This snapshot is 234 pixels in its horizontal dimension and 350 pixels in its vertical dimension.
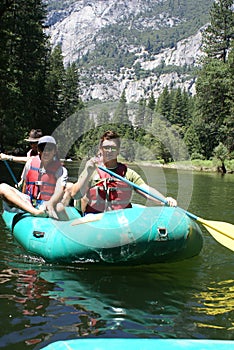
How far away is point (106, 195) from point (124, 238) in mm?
911

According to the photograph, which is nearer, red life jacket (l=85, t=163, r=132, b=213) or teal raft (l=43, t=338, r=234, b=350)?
teal raft (l=43, t=338, r=234, b=350)

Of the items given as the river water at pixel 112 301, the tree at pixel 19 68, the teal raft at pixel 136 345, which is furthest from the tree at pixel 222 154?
the teal raft at pixel 136 345

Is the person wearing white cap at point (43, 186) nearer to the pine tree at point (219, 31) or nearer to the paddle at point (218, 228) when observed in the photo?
the paddle at point (218, 228)

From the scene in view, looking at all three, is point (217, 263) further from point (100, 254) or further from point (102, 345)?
point (102, 345)

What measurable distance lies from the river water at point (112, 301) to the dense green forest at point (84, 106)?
1.71 m

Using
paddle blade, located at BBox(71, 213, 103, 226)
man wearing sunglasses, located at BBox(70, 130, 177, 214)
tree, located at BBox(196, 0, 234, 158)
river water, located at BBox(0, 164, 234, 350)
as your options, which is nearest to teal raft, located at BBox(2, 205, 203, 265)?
paddle blade, located at BBox(71, 213, 103, 226)

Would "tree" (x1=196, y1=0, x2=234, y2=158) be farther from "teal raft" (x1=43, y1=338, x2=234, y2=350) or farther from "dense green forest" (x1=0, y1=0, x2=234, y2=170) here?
"teal raft" (x1=43, y1=338, x2=234, y2=350)

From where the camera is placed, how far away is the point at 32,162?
6570mm

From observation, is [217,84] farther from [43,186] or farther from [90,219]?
[90,219]

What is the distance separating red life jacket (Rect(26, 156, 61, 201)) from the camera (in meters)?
6.34

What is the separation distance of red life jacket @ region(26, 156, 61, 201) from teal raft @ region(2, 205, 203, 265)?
0.97 meters

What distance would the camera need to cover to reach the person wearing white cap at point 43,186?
19.7ft

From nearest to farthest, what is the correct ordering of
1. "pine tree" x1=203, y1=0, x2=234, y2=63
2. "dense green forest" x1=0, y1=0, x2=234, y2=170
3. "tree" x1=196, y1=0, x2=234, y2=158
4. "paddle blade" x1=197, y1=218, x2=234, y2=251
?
"paddle blade" x1=197, y1=218, x2=234, y2=251
"dense green forest" x1=0, y1=0, x2=234, y2=170
"tree" x1=196, y1=0, x2=234, y2=158
"pine tree" x1=203, y1=0, x2=234, y2=63

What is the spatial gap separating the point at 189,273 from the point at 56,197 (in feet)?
6.62
